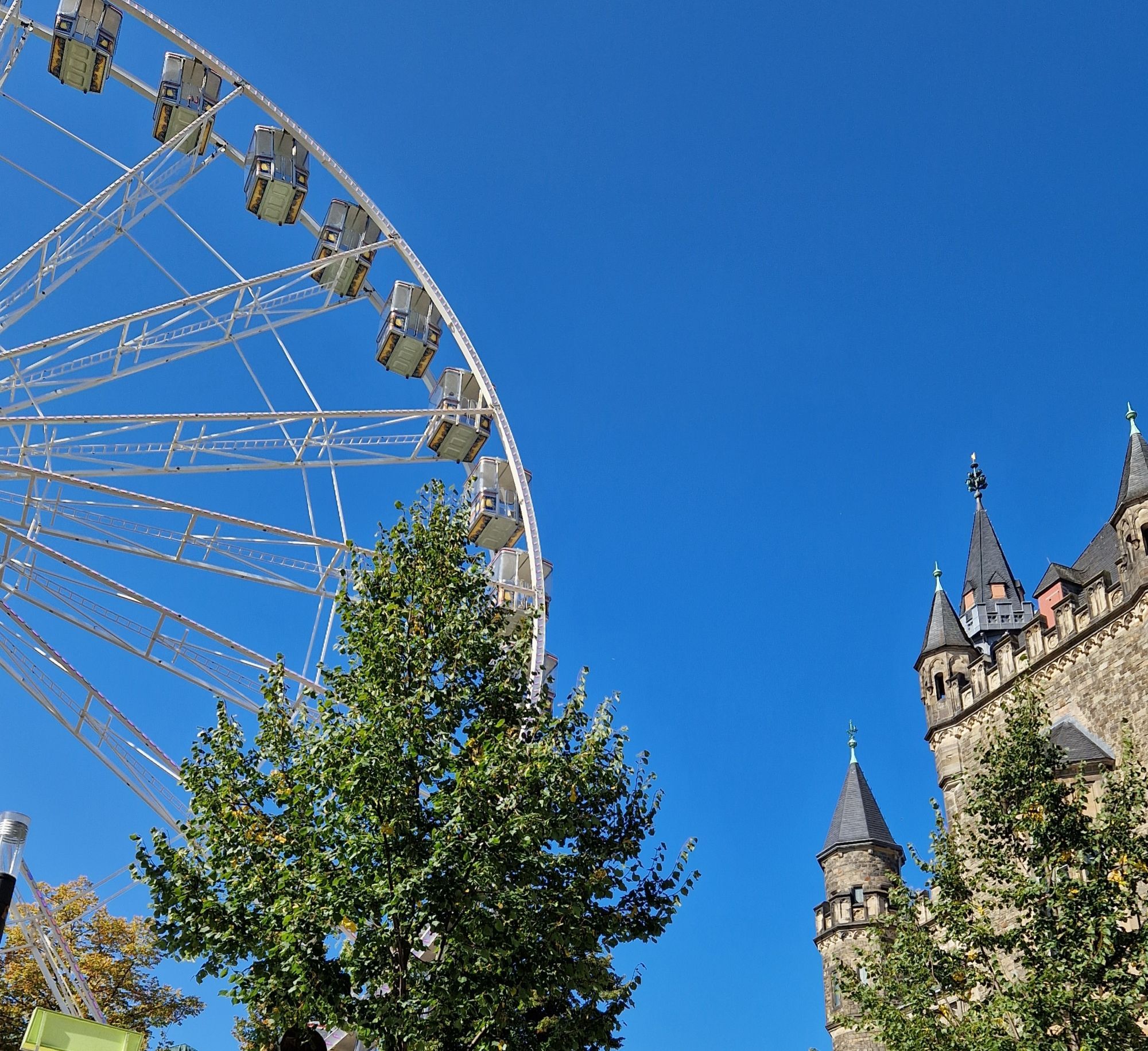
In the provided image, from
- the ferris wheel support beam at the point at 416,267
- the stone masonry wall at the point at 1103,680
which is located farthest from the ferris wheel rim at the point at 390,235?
the stone masonry wall at the point at 1103,680

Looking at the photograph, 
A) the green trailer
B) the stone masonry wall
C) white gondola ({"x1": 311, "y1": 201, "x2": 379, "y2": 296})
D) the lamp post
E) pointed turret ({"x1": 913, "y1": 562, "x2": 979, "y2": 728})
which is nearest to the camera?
the green trailer

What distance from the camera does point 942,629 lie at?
3925 cm

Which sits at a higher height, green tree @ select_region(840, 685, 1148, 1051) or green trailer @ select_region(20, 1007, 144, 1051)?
green tree @ select_region(840, 685, 1148, 1051)

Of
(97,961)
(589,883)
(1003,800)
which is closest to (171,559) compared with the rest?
(589,883)

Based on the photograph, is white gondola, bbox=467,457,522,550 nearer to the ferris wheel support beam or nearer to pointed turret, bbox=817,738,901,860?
the ferris wheel support beam

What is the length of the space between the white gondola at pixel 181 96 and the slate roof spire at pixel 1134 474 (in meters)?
21.6

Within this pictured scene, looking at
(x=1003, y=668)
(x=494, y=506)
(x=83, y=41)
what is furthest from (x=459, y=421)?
(x=1003, y=668)

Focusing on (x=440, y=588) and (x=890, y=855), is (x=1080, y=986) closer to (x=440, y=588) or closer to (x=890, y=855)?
(x=440, y=588)

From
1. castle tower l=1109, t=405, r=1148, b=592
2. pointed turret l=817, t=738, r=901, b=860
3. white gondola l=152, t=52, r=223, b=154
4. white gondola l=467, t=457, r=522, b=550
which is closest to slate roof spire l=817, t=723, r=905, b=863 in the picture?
pointed turret l=817, t=738, r=901, b=860

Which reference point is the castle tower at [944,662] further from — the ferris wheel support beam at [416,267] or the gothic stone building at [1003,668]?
the ferris wheel support beam at [416,267]

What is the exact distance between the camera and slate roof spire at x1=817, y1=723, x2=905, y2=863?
1612 inches

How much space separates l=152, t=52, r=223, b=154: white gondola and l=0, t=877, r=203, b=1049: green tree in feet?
57.4

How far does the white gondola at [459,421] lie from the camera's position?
1057 inches

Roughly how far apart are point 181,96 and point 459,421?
7.84 metres
